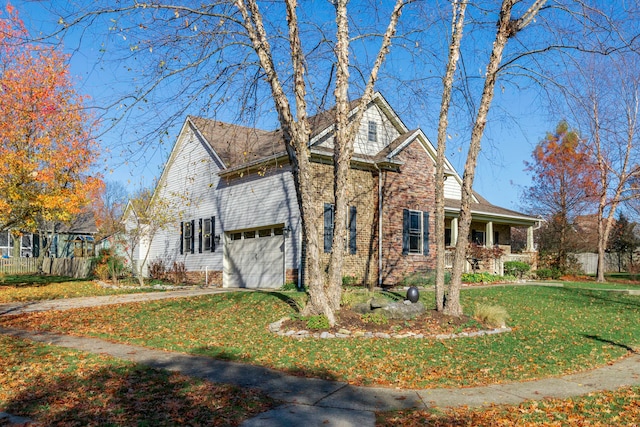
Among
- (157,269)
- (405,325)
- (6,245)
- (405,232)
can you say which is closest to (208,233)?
(157,269)

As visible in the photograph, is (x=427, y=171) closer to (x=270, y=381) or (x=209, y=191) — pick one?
(x=209, y=191)

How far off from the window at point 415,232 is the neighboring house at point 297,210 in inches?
1.5

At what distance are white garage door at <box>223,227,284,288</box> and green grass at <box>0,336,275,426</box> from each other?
1120cm

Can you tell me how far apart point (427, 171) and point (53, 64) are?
14643 mm

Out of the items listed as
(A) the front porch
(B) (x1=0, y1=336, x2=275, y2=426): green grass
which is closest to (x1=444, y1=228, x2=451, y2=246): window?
(A) the front porch

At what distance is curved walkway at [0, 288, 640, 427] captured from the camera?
18.7 ft

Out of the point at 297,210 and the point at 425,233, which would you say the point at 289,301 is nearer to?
the point at 297,210

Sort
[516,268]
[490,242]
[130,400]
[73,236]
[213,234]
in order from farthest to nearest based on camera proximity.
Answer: [73,236]
[490,242]
[516,268]
[213,234]
[130,400]

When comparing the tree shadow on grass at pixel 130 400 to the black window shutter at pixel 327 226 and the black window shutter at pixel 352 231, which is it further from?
the black window shutter at pixel 352 231

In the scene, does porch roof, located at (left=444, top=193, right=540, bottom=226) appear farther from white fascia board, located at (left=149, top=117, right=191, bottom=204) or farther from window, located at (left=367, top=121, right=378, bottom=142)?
white fascia board, located at (left=149, top=117, right=191, bottom=204)

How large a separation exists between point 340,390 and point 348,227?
12.4m

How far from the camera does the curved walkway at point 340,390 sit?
18.7 feet

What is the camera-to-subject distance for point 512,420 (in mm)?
5609

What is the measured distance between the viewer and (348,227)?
19.0 m
